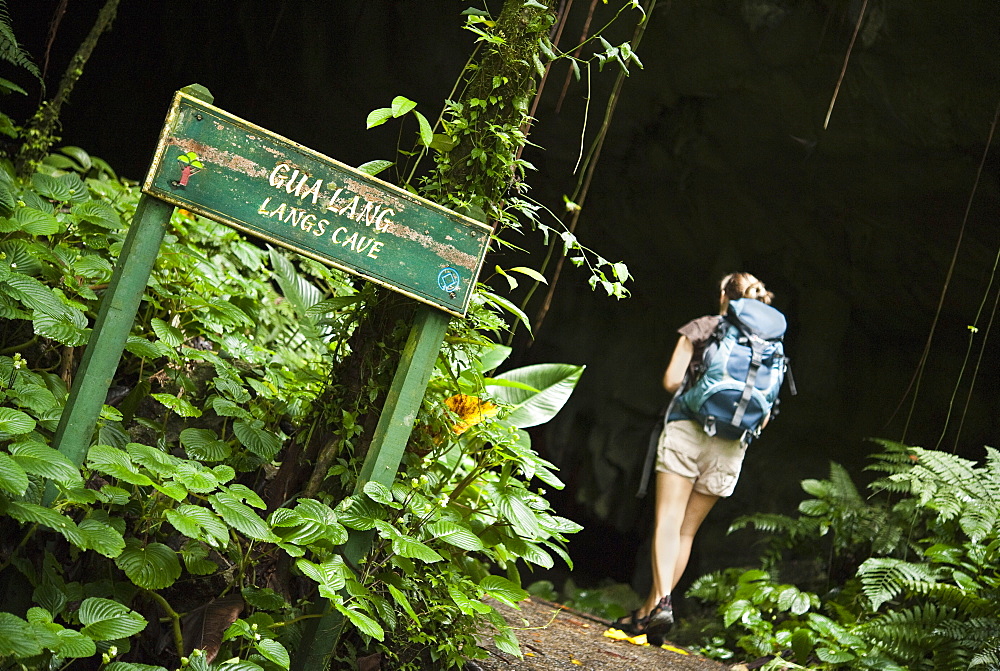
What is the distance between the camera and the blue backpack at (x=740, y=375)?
4.08 metres

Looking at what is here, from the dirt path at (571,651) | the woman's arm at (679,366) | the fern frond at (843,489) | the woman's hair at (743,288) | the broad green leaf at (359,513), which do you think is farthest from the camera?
the fern frond at (843,489)

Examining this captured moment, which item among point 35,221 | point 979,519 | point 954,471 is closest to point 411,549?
point 35,221

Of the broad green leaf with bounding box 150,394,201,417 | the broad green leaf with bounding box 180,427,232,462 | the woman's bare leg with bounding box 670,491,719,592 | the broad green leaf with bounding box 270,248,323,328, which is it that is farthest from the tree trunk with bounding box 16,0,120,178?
the woman's bare leg with bounding box 670,491,719,592

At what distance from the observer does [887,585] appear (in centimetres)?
331

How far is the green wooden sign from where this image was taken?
1.73 m

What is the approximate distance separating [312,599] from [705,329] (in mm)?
2879

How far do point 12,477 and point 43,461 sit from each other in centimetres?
10

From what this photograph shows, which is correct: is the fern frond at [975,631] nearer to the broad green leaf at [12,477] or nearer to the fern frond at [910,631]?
the fern frond at [910,631]

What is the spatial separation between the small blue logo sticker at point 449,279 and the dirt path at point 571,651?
44.1 inches

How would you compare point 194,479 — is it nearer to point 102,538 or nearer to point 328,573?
point 102,538

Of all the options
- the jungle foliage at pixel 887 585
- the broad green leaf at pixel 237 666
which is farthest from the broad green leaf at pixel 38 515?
the jungle foliage at pixel 887 585

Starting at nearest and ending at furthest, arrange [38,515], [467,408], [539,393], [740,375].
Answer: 1. [38,515]
2. [467,408]
3. [539,393]
4. [740,375]

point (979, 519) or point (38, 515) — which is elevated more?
point (979, 519)

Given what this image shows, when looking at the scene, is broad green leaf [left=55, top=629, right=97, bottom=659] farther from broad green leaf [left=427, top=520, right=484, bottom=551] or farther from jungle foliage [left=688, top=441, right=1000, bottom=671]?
jungle foliage [left=688, top=441, right=1000, bottom=671]
